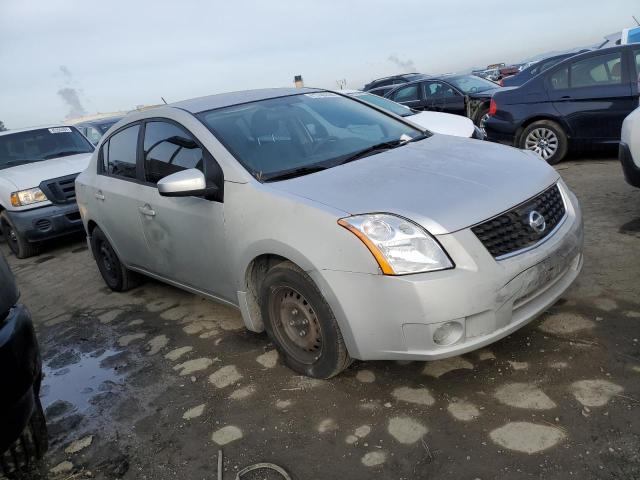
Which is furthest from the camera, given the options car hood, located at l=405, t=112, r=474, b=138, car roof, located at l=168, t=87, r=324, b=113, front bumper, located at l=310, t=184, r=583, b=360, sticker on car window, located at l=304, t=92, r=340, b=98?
car hood, located at l=405, t=112, r=474, b=138

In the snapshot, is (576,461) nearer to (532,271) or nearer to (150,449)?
(532,271)

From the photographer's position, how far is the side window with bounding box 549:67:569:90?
7.01 metres

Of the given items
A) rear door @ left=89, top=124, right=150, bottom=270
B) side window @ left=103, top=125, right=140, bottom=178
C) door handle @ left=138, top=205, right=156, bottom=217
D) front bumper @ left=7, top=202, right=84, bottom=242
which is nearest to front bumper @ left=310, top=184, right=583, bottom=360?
door handle @ left=138, top=205, right=156, bottom=217

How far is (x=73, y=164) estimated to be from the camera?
725 centimetres

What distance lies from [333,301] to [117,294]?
322cm

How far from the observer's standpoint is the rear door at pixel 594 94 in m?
6.55

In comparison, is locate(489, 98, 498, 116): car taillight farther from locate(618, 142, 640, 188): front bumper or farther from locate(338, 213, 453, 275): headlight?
locate(338, 213, 453, 275): headlight

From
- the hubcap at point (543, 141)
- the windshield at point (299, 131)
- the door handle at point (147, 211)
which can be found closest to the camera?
the windshield at point (299, 131)

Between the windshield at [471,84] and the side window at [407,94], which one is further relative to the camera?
the side window at [407,94]

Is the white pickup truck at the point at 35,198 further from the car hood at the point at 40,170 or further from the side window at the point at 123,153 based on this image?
the side window at the point at 123,153

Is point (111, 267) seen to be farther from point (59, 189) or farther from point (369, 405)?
point (369, 405)

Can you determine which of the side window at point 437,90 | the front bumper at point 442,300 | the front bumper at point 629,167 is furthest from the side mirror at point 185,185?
the side window at point 437,90

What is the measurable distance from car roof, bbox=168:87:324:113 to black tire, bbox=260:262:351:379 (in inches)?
53.9

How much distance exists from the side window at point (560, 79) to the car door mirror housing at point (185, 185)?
5.87 metres
